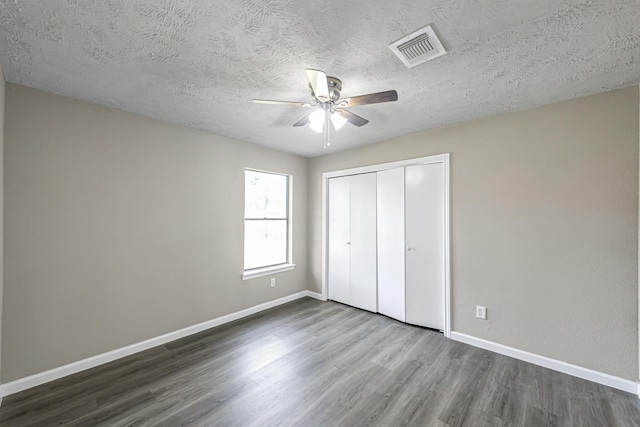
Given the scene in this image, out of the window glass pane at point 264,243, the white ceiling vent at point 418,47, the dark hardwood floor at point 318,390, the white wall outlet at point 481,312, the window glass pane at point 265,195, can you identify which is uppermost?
the white ceiling vent at point 418,47

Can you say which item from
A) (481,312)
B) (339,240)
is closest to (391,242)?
(339,240)

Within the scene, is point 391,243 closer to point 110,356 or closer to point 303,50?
point 303,50

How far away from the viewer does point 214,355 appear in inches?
101

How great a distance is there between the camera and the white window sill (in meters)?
3.60

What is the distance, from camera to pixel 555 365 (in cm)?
232

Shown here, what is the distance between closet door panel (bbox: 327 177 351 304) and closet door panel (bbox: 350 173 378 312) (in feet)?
0.37

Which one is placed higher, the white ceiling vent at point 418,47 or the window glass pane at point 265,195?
the white ceiling vent at point 418,47

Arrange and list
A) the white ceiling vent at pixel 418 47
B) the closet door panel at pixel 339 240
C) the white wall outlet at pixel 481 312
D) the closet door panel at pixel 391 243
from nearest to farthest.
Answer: the white ceiling vent at pixel 418 47, the white wall outlet at pixel 481 312, the closet door panel at pixel 391 243, the closet door panel at pixel 339 240

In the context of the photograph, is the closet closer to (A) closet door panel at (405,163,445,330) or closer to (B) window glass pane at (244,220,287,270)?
(A) closet door panel at (405,163,445,330)

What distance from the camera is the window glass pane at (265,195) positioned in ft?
12.4

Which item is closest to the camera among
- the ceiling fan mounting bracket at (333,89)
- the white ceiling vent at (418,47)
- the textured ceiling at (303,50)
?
the textured ceiling at (303,50)

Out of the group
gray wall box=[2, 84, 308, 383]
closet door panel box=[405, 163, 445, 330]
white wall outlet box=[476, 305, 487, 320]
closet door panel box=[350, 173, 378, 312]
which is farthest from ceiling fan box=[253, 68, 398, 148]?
white wall outlet box=[476, 305, 487, 320]

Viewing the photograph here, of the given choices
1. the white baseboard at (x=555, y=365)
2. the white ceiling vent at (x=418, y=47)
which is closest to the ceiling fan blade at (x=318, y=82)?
the white ceiling vent at (x=418, y=47)

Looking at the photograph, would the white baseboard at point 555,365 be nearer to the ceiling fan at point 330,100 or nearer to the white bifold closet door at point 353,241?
the white bifold closet door at point 353,241
